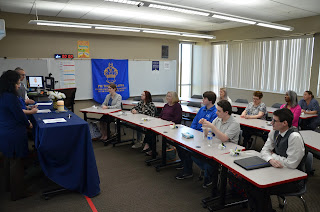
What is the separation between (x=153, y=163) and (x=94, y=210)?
1.60 meters

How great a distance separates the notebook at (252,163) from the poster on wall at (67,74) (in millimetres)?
5808

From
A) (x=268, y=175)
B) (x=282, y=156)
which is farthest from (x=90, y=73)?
(x=268, y=175)

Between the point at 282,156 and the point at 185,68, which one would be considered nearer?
the point at 282,156

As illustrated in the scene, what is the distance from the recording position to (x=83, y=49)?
7.16 m

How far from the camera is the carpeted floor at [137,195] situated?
9.86 feet

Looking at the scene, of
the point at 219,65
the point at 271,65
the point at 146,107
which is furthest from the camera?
the point at 219,65

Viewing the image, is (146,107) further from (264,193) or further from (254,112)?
(264,193)

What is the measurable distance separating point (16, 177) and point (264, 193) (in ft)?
9.64

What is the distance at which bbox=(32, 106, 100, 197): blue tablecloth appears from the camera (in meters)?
3.01

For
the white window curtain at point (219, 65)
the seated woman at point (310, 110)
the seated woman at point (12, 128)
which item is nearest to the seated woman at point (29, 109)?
the seated woman at point (12, 128)

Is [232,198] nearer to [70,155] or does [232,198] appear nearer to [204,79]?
[70,155]

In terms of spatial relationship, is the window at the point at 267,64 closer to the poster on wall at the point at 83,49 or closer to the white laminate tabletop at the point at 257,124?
the white laminate tabletop at the point at 257,124

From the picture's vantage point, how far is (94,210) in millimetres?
2939

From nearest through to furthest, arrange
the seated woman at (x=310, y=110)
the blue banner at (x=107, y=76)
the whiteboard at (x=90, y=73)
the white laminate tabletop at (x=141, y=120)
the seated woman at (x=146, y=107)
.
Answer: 1. the white laminate tabletop at (x=141, y=120)
2. the seated woman at (x=146, y=107)
3. the seated woman at (x=310, y=110)
4. the whiteboard at (x=90, y=73)
5. the blue banner at (x=107, y=76)
